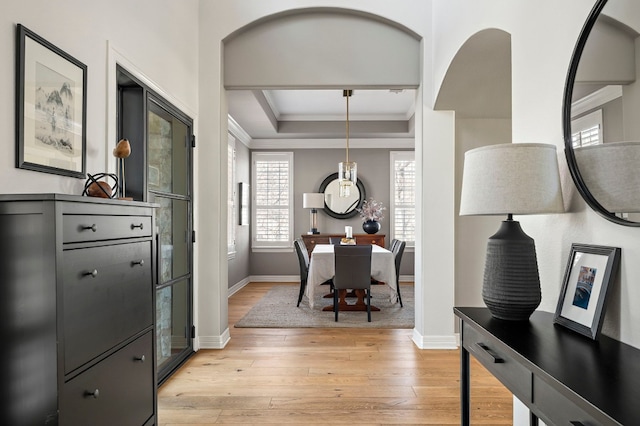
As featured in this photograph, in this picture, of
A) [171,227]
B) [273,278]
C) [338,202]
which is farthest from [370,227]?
[171,227]

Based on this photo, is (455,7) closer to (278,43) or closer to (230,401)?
(278,43)

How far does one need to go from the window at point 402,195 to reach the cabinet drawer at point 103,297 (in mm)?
6055

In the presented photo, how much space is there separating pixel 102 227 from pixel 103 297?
10.4 inches

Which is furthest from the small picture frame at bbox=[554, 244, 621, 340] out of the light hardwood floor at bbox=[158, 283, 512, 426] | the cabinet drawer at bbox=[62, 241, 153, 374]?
the cabinet drawer at bbox=[62, 241, 153, 374]

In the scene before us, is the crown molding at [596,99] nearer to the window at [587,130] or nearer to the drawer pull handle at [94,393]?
the window at [587,130]

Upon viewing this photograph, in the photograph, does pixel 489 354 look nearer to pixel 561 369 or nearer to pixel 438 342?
pixel 561 369

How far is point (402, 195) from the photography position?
25.2 feet

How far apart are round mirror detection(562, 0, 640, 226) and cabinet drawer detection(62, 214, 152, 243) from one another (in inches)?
67.4

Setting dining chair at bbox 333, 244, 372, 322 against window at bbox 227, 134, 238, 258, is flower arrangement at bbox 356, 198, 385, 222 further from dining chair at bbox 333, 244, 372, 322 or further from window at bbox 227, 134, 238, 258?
dining chair at bbox 333, 244, 372, 322

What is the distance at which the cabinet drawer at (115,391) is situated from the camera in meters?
1.38

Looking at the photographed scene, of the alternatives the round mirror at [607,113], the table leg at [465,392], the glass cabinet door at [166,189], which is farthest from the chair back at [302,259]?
the round mirror at [607,113]

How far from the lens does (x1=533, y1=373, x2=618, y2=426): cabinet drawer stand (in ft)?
3.03

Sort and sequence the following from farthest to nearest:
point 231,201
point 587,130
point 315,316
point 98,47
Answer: point 231,201, point 315,316, point 98,47, point 587,130

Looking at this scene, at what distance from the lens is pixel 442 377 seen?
9.98 feet
